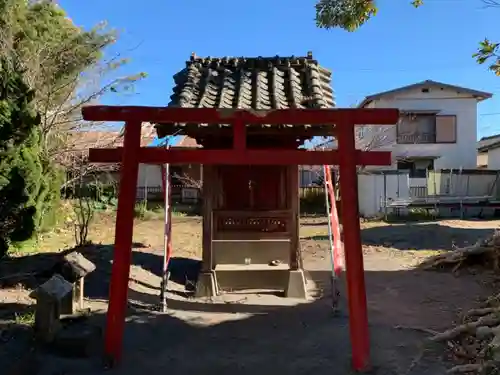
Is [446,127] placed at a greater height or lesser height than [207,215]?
greater

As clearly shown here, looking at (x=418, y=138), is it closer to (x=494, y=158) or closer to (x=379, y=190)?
(x=494, y=158)

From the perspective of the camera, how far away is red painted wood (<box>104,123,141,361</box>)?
529 centimetres

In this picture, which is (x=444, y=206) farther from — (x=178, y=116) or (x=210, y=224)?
(x=178, y=116)

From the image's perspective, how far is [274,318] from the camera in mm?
7559

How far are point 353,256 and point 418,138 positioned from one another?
27883 mm

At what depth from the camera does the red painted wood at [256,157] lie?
5.33m

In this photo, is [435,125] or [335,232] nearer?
[335,232]

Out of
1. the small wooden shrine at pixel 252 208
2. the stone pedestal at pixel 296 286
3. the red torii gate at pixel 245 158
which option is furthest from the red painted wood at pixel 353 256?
the stone pedestal at pixel 296 286

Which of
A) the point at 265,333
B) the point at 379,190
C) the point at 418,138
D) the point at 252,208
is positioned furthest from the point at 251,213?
the point at 418,138

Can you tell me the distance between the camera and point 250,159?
5363mm

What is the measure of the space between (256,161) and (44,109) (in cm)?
1119

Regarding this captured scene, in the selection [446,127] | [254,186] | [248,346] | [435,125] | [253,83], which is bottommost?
[248,346]

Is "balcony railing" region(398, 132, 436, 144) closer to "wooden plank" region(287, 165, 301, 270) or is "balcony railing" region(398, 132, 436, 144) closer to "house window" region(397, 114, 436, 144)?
"house window" region(397, 114, 436, 144)

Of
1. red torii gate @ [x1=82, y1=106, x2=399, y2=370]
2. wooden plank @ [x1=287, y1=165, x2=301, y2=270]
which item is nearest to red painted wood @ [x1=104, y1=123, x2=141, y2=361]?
red torii gate @ [x1=82, y1=106, x2=399, y2=370]
